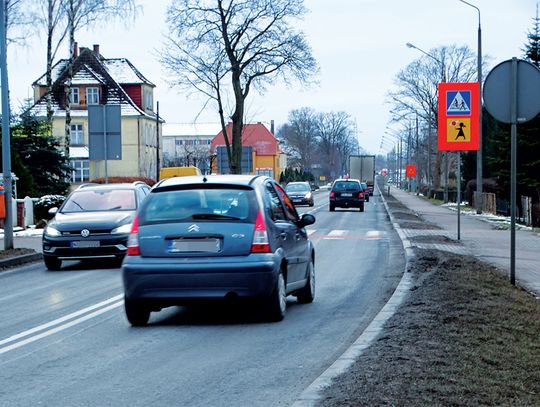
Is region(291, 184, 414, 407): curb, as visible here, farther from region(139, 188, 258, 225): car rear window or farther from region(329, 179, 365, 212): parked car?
region(329, 179, 365, 212): parked car

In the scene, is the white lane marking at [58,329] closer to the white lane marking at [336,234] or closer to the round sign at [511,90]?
the round sign at [511,90]

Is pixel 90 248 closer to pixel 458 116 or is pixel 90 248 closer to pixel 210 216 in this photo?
pixel 210 216

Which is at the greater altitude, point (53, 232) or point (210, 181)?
point (210, 181)

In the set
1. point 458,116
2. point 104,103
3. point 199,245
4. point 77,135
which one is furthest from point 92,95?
point 199,245

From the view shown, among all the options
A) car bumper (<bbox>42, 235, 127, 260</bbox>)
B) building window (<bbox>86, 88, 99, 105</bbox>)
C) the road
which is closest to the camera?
the road

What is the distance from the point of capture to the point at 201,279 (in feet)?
33.3

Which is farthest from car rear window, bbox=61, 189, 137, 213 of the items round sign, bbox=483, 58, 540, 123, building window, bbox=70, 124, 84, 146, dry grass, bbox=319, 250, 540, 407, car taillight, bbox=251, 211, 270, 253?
building window, bbox=70, 124, 84, 146

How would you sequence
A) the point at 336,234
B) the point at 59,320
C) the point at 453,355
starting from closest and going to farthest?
the point at 453,355
the point at 59,320
the point at 336,234

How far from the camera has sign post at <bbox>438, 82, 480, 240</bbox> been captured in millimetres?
20812

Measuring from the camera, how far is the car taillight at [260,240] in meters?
10.3

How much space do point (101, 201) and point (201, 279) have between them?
32.2 ft

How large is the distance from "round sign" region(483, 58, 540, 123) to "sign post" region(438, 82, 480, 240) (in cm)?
820

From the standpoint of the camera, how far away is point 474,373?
22.5 feet

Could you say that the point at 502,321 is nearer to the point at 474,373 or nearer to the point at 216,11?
the point at 474,373
